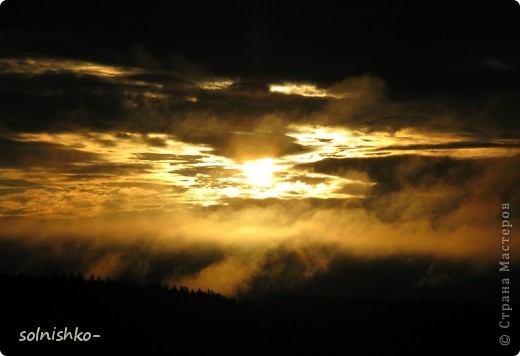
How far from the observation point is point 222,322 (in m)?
63.7

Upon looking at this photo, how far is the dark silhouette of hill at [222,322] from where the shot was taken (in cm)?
4538

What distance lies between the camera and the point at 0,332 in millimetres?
39688

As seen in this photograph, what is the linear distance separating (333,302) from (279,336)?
72.6ft

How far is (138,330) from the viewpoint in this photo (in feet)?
169

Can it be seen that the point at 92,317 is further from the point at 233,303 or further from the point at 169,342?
the point at 233,303

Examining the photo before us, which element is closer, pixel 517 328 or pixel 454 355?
pixel 517 328

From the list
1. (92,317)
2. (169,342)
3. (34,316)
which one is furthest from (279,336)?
(34,316)

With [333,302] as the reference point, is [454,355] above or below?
below

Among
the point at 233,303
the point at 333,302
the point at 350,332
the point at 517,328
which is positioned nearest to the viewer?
the point at 517,328

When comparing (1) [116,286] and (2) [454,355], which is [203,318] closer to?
(1) [116,286]

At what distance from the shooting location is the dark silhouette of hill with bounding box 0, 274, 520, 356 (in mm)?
45375

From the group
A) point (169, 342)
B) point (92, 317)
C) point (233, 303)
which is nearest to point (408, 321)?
point (233, 303)

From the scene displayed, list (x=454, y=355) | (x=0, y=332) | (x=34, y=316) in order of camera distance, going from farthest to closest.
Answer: (x=454, y=355), (x=34, y=316), (x=0, y=332)

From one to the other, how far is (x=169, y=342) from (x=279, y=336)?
41.7 feet
